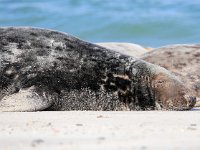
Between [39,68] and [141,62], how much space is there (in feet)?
3.46

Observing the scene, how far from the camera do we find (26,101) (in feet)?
15.1

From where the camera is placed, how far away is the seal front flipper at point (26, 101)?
15.0 feet

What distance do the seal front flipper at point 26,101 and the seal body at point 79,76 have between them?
0.07ft
